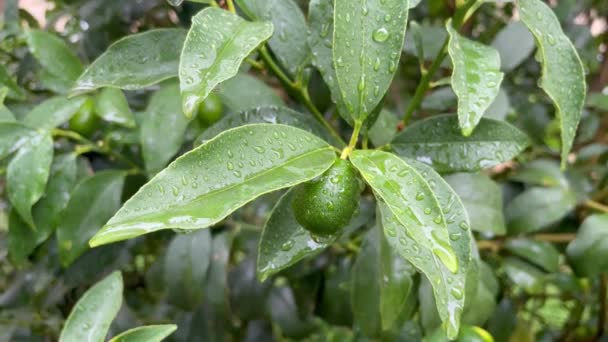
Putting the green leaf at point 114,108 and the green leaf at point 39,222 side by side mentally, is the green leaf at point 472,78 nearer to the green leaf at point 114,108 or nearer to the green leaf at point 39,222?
the green leaf at point 114,108

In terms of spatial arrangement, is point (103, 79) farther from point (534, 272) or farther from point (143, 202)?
point (534, 272)

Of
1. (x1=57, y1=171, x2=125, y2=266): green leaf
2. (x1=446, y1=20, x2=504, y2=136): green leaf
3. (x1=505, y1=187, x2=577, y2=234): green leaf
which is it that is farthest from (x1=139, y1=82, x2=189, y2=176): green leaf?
(x1=505, y1=187, x2=577, y2=234): green leaf

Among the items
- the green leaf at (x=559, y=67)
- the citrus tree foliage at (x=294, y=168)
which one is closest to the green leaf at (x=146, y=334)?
the citrus tree foliage at (x=294, y=168)

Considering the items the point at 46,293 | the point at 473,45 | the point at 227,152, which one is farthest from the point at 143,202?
the point at 46,293

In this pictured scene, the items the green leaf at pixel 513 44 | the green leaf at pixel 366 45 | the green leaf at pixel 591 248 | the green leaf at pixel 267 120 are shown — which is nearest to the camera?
the green leaf at pixel 366 45

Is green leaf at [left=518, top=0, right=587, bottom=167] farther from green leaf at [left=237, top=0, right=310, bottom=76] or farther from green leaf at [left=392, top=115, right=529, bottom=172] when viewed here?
green leaf at [left=237, top=0, right=310, bottom=76]
